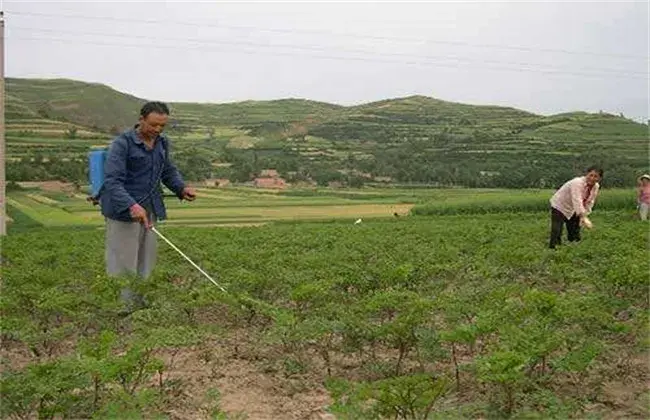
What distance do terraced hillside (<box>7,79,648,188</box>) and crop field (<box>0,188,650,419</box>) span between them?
30.5 metres

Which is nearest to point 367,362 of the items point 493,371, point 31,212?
point 493,371

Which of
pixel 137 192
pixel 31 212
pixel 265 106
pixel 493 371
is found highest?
pixel 265 106

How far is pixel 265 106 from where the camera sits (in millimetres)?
74250

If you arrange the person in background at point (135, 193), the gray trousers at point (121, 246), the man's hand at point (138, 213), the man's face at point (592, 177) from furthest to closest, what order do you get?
the man's face at point (592, 177)
the gray trousers at point (121, 246)
the person in background at point (135, 193)
the man's hand at point (138, 213)

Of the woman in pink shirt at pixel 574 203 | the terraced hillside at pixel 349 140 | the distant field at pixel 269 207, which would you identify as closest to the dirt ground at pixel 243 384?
the woman in pink shirt at pixel 574 203

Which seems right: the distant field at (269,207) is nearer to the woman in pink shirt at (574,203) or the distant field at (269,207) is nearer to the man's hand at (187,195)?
the woman in pink shirt at (574,203)

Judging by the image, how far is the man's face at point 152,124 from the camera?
23.1ft

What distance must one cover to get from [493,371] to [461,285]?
336cm

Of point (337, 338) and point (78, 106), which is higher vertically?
point (78, 106)

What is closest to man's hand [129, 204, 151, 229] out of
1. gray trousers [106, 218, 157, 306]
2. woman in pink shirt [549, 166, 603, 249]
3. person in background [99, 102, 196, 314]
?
person in background [99, 102, 196, 314]

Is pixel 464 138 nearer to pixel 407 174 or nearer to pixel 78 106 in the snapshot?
pixel 407 174

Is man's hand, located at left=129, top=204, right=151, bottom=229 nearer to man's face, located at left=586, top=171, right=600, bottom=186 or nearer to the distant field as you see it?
man's face, located at left=586, top=171, right=600, bottom=186

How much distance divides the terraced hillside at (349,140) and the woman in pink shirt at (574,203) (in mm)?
28519

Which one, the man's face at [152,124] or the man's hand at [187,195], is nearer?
the man's face at [152,124]
